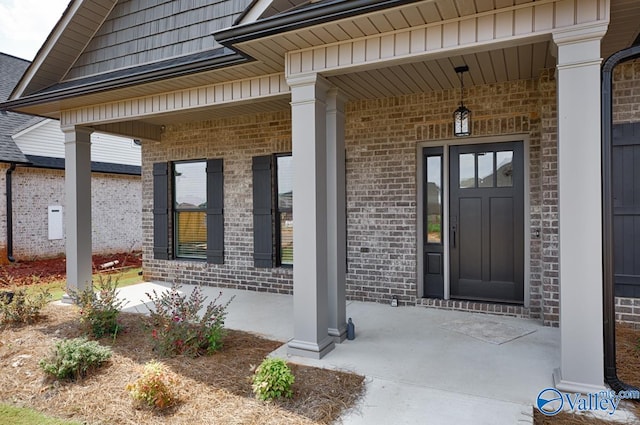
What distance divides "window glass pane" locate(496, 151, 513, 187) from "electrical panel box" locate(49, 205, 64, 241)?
39.0 ft

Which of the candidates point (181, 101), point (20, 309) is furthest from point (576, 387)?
point (20, 309)

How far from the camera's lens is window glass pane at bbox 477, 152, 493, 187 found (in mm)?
5273

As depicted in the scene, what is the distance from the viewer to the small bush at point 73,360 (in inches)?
138

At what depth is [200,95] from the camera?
4887 millimetres

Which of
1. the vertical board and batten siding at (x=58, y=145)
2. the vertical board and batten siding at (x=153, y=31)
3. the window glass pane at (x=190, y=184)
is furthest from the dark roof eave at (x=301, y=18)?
the vertical board and batten siding at (x=58, y=145)

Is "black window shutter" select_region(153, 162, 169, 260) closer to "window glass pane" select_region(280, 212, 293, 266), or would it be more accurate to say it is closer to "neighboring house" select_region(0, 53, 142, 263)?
"window glass pane" select_region(280, 212, 293, 266)

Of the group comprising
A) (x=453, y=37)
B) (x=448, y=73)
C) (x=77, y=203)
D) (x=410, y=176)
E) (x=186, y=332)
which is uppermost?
(x=448, y=73)

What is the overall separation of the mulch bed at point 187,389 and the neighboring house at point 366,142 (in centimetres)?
65

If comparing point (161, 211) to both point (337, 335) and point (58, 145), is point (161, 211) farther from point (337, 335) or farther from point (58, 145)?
point (58, 145)

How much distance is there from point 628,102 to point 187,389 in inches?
207

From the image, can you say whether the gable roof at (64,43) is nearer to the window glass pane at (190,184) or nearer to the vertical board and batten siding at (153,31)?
the vertical board and batten siding at (153,31)

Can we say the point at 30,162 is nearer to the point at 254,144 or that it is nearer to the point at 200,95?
the point at 254,144

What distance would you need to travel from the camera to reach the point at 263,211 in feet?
21.9

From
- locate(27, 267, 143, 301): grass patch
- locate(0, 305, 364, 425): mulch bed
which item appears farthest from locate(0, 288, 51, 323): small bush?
locate(27, 267, 143, 301): grass patch
